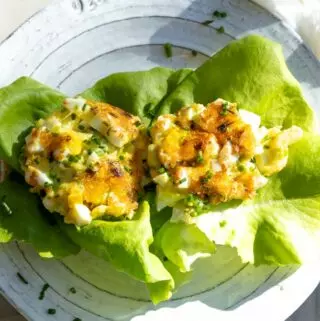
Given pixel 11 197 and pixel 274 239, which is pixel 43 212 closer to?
pixel 11 197

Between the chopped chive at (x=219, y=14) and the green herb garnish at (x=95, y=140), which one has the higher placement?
the chopped chive at (x=219, y=14)

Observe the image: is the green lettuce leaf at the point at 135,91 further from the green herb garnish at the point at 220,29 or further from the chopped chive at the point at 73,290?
the chopped chive at the point at 73,290

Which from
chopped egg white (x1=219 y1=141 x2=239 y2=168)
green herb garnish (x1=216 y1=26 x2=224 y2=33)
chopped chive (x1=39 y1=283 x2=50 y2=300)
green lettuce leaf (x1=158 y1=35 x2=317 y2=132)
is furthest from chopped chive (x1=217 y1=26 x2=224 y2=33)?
chopped chive (x1=39 y1=283 x2=50 y2=300)

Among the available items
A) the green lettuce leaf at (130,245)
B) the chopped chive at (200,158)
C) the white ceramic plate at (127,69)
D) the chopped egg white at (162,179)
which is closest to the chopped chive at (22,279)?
the white ceramic plate at (127,69)

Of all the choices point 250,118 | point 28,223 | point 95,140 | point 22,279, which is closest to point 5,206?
point 28,223

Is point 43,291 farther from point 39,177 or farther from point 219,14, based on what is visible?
point 219,14

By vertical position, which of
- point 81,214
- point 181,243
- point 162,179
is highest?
point 162,179
